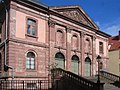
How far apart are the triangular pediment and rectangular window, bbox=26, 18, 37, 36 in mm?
3460

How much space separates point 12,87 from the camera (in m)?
20.1

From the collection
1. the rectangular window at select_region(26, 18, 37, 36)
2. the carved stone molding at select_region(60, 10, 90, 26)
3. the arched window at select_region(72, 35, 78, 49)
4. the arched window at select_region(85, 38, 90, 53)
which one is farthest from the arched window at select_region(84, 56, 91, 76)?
the rectangular window at select_region(26, 18, 37, 36)

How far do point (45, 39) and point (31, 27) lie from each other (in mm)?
2162

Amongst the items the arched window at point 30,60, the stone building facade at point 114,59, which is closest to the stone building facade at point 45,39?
the arched window at point 30,60

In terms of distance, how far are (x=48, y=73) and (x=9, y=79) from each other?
4.87 metres

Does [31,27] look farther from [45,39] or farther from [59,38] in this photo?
[59,38]

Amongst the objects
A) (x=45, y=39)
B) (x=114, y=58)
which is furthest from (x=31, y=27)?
(x=114, y=58)

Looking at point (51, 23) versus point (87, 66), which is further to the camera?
point (87, 66)

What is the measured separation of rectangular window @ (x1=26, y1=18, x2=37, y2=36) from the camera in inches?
910

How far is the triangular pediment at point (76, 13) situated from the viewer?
27.0 meters

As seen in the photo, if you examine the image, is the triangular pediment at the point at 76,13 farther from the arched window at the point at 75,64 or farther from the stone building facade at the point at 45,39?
the arched window at the point at 75,64

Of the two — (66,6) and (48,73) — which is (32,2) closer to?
(66,6)

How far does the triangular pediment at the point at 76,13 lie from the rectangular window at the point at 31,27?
3460 millimetres

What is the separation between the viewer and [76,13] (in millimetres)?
29391
